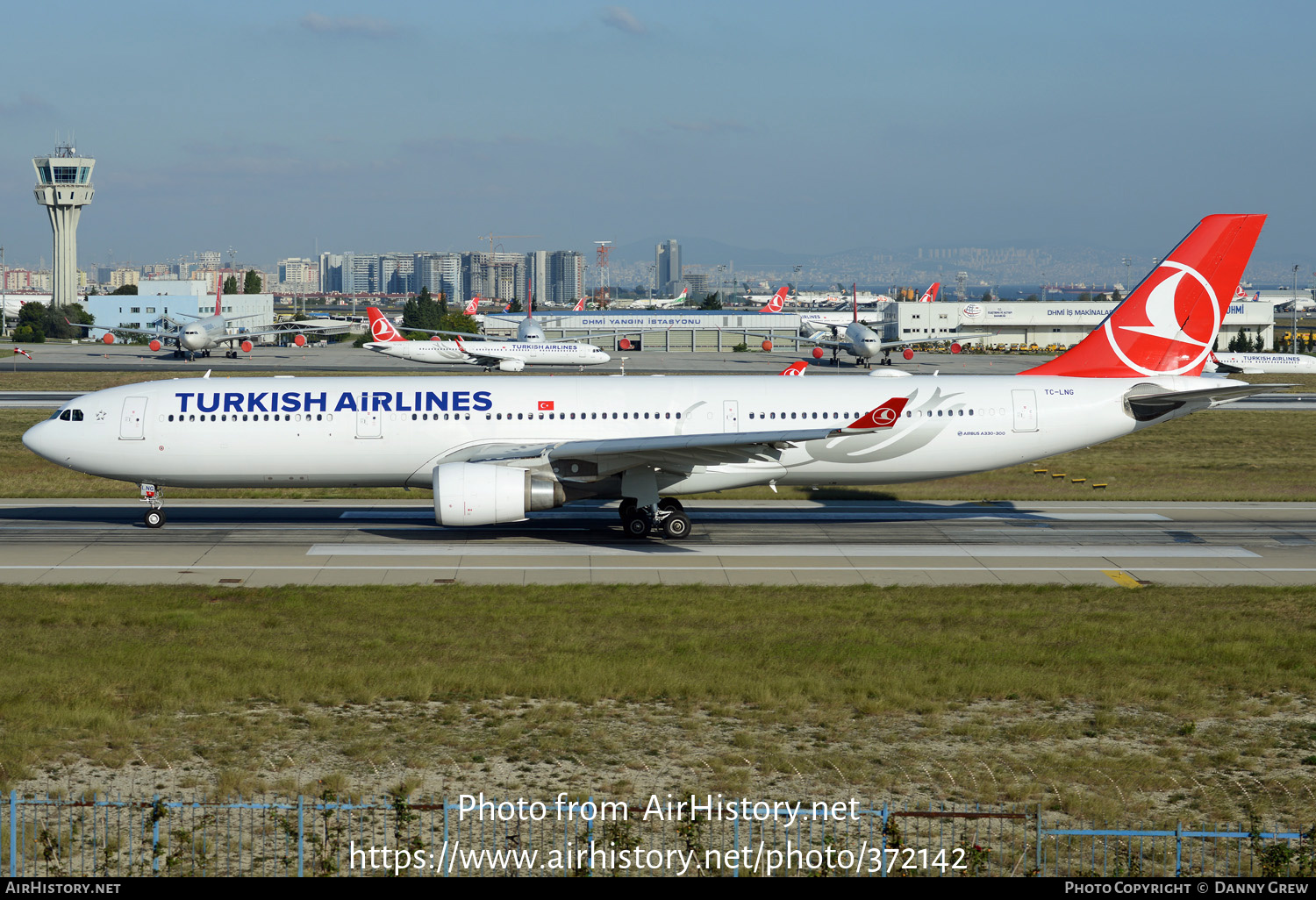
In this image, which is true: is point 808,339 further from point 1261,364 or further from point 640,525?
point 640,525

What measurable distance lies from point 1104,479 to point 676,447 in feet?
76.0

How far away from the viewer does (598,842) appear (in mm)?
12008

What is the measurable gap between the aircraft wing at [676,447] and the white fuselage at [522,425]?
262 millimetres

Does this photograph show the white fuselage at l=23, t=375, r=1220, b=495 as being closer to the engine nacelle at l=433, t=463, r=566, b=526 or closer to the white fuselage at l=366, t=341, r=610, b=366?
the engine nacelle at l=433, t=463, r=566, b=526

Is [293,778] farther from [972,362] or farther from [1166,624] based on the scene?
[972,362]

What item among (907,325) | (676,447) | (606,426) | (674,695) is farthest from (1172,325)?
(907,325)

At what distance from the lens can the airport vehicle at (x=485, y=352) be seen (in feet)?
361

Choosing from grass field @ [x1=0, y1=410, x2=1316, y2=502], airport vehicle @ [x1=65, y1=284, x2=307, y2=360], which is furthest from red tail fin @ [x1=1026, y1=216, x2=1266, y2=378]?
airport vehicle @ [x1=65, y1=284, x2=307, y2=360]

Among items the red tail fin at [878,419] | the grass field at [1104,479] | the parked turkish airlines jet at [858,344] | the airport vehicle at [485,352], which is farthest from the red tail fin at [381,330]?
the red tail fin at [878,419]

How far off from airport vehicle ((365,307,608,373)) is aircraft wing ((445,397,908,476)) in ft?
257

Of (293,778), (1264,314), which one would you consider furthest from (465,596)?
(1264,314)

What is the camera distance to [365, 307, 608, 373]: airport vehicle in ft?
361

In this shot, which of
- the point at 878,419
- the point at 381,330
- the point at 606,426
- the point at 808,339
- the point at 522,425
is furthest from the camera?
the point at 808,339

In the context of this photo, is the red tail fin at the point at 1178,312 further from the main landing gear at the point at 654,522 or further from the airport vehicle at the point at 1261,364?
the airport vehicle at the point at 1261,364
